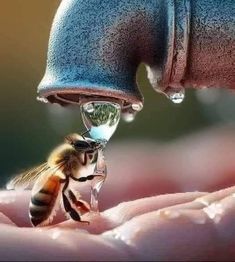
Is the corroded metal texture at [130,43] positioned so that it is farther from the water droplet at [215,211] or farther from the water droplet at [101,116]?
the water droplet at [215,211]

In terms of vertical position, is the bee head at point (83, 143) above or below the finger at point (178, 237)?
above

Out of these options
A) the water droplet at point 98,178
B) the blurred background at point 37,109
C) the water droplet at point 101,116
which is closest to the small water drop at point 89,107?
the water droplet at point 101,116

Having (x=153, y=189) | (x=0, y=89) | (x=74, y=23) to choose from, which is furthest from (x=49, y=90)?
(x=0, y=89)

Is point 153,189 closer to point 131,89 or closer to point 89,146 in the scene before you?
point 89,146

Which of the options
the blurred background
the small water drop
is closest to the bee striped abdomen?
the small water drop

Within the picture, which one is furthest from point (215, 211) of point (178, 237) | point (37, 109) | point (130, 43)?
point (37, 109)
